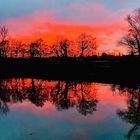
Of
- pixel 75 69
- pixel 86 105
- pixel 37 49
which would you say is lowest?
pixel 86 105

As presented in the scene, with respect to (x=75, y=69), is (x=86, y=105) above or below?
below

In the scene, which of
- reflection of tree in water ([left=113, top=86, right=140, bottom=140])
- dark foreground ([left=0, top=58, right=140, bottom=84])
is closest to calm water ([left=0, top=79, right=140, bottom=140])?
reflection of tree in water ([left=113, top=86, right=140, bottom=140])

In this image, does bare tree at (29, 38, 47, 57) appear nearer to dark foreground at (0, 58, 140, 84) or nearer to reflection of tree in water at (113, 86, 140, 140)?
dark foreground at (0, 58, 140, 84)

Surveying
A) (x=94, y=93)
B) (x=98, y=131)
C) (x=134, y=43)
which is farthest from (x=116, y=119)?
(x=134, y=43)

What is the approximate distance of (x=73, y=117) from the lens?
21.8m

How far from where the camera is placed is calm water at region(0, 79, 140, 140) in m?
17.1

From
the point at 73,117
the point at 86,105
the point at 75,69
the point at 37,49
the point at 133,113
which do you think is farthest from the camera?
the point at 37,49

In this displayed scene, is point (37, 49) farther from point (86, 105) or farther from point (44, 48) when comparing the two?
point (86, 105)

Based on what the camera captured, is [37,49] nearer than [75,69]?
No

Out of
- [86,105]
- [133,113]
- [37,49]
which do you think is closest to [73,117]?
[133,113]

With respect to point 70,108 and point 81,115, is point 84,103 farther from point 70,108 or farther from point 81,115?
point 81,115

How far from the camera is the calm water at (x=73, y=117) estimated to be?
1714cm

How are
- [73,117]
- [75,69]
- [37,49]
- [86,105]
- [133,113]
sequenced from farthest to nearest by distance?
[37,49], [75,69], [86,105], [133,113], [73,117]

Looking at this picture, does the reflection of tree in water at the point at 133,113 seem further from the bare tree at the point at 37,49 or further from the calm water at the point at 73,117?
the bare tree at the point at 37,49
